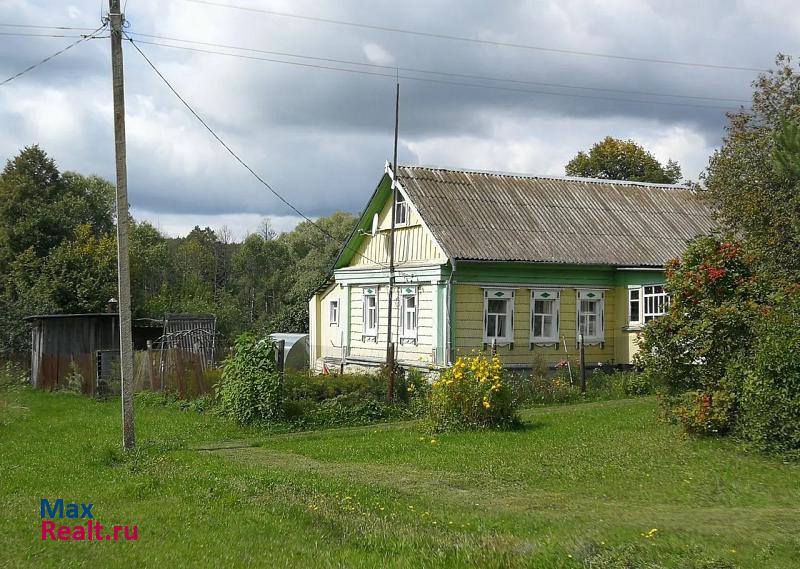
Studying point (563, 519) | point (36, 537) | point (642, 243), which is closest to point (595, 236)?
point (642, 243)

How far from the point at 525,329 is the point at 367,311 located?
18.8ft

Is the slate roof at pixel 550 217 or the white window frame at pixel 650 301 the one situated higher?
the slate roof at pixel 550 217

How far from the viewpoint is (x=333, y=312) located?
107 ft

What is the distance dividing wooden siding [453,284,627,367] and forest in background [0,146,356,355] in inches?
610

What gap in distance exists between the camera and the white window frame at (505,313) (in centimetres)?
2612

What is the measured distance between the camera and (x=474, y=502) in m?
11.3

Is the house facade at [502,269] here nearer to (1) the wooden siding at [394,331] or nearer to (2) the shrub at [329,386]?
(1) the wooden siding at [394,331]

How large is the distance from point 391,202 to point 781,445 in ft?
56.2

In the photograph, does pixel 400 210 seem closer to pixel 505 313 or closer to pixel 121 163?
pixel 505 313

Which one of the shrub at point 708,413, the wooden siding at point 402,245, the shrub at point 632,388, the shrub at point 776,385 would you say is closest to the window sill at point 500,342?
the wooden siding at point 402,245

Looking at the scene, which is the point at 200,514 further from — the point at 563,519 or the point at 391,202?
the point at 391,202

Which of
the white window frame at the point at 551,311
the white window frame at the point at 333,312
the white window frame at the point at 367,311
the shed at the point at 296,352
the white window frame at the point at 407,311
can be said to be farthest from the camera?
the shed at the point at 296,352

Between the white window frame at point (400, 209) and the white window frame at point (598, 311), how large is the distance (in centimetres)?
578

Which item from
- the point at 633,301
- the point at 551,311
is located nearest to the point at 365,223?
the point at 551,311
